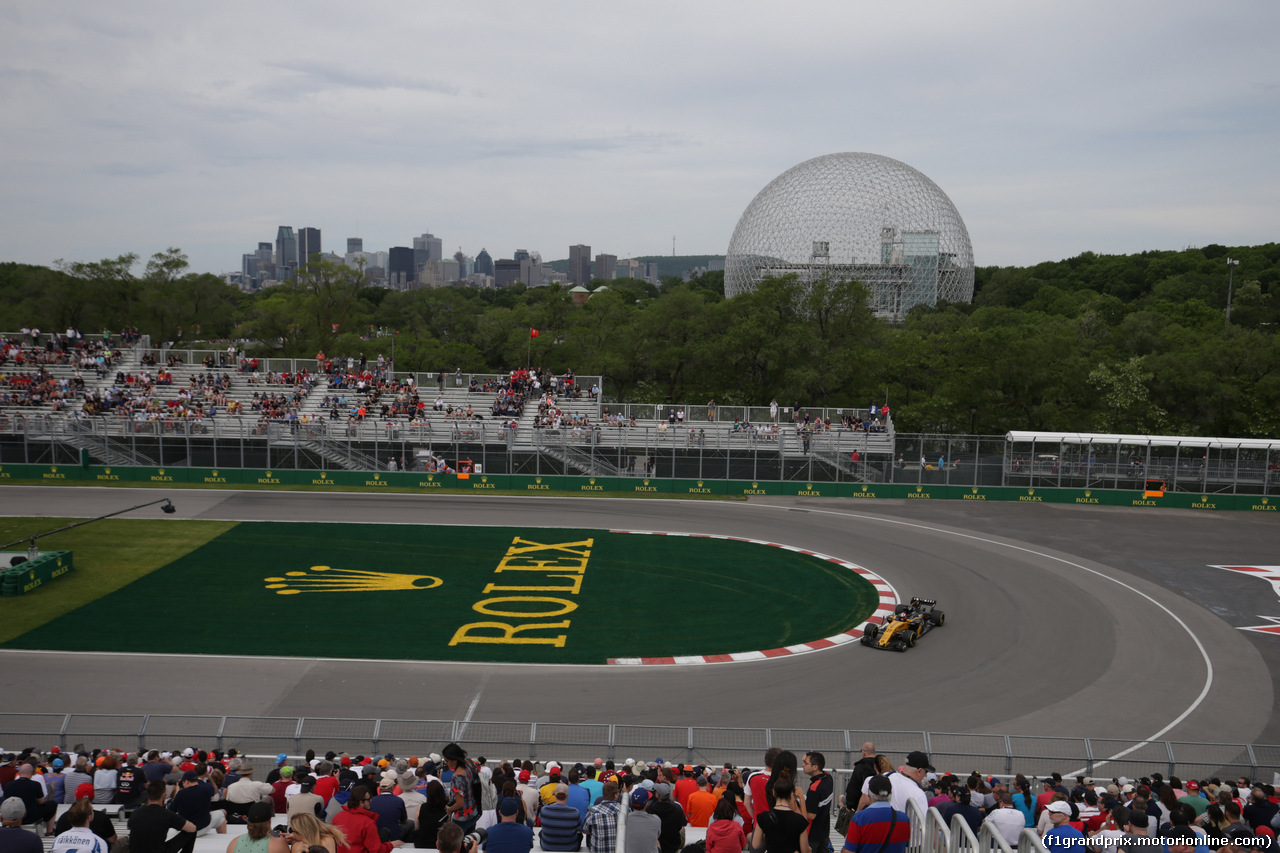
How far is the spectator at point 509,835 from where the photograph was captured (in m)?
8.57

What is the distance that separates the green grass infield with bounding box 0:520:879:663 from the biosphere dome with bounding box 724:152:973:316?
4965 cm

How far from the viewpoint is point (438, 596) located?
27359 mm

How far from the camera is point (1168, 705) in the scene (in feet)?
67.1

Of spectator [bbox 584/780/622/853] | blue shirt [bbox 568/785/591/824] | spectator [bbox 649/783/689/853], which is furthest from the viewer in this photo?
blue shirt [bbox 568/785/591/824]

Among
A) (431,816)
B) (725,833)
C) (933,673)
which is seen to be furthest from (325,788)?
(933,673)

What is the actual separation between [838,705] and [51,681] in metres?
18.1

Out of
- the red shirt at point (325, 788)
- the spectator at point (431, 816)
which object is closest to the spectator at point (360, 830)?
the spectator at point (431, 816)

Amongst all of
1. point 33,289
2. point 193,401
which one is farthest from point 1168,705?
point 33,289

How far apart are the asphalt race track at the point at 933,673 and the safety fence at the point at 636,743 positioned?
2.63 ft

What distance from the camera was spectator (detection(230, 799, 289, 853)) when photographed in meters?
7.55

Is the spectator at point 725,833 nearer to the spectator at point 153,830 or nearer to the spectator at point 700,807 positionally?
the spectator at point 700,807

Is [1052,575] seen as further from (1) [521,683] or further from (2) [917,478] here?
(1) [521,683]

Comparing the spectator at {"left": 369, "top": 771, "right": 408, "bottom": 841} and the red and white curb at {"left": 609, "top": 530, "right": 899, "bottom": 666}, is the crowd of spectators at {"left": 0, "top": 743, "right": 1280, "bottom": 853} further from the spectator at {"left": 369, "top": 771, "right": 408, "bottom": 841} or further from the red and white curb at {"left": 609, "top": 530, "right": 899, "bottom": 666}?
the red and white curb at {"left": 609, "top": 530, "right": 899, "bottom": 666}

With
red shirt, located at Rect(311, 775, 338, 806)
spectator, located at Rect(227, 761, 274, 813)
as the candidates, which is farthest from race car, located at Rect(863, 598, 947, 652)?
spectator, located at Rect(227, 761, 274, 813)
